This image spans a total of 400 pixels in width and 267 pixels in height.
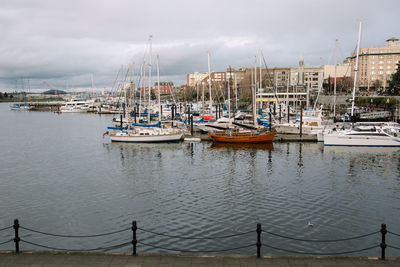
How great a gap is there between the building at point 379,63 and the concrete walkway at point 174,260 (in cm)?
18786

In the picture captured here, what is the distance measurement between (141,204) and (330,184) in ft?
55.1

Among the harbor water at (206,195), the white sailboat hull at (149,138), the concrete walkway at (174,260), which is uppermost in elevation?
the concrete walkway at (174,260)

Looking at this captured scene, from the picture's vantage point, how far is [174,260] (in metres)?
11.8

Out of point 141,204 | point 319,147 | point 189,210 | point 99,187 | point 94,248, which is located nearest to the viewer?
point 94,248

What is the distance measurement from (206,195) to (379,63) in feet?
618

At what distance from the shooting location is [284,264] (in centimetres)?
1133

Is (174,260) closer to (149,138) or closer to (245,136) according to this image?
(245,136)

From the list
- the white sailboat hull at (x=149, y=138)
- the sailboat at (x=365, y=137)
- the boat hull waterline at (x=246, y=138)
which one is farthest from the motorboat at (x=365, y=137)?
the white sailboat hull at (x=149, y=138)

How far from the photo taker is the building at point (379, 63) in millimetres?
181250

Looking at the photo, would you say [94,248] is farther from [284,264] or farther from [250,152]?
[250,152]

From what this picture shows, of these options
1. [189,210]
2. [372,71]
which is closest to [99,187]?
[189,210]

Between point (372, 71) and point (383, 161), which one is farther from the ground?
point (372, 71)

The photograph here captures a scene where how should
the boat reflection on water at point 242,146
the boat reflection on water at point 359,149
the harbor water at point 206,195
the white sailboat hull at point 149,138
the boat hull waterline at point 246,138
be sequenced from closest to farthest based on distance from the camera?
the harbor water at point 206,195
the boat reflection on water at point 359,149
the boat reflection on water at point 242,146
the boat hull waterline at point 246,138
the white sailboat hull at point 149,138

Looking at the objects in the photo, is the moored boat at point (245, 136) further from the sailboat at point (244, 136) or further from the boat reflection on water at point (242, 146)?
the boat reflection on water at point (242, 146)
